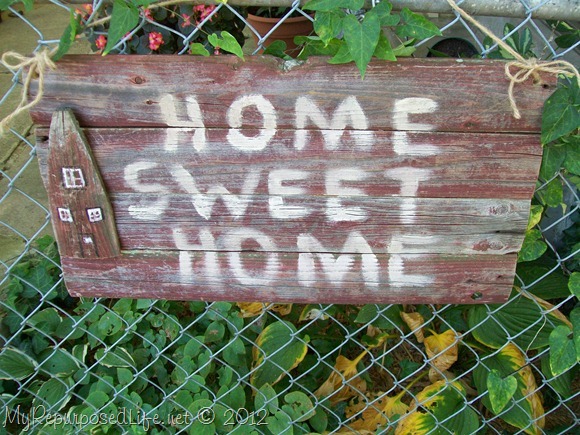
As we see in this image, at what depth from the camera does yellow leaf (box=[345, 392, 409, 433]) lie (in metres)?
1.88

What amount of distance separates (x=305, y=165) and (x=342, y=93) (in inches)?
6.5

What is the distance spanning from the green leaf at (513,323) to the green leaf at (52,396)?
1260 millimetres

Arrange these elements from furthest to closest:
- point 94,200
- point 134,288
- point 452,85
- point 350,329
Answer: point 350,329 < point 134,288 < point 94,200 < point 452,85

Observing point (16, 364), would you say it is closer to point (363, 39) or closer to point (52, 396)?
point (52, 396)

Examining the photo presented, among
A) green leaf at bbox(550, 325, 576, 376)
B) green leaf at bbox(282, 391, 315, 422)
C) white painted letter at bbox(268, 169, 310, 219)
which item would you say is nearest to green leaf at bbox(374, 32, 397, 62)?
white painted letter at bbox(268, 169, 310, 219)

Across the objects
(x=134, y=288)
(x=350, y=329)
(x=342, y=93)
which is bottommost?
(x=350, y=329)

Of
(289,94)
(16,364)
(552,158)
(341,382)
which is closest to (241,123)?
(289,94)

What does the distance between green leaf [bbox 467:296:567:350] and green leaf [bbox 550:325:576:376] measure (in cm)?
21

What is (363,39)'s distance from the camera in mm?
1036

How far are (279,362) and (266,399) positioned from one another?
118mm

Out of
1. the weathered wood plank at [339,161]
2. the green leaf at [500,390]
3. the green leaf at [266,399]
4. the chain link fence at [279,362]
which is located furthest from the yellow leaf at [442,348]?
the weathered wood plank at [339,161]

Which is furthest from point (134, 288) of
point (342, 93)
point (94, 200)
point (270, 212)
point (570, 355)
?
point (570, 355)

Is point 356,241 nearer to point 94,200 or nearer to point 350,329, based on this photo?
point 94,200

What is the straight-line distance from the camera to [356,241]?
4.19 feet
